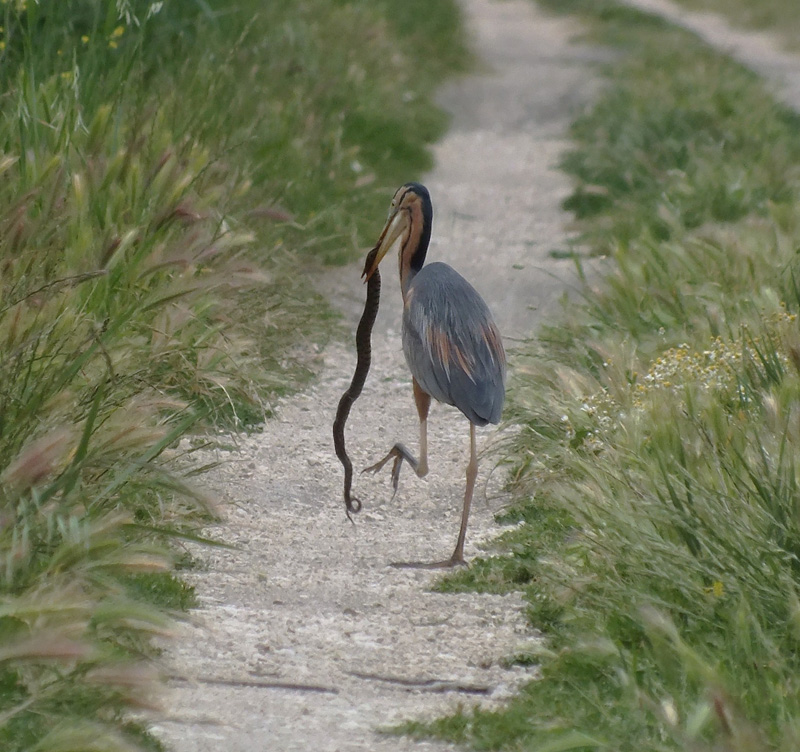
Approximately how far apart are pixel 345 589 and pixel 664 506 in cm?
120

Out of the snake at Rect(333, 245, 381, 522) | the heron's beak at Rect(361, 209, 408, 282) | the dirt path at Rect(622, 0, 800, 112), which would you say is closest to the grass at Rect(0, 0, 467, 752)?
the snake at Rect(333, 245, 381, 522)

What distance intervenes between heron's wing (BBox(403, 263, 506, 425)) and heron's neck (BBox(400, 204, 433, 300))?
16 centimetres

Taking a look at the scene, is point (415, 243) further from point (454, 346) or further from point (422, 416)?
point (422, 416)

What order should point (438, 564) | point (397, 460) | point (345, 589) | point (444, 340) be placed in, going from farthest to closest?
point (397, 460), point (444, 340), point (438, 564), point (345, 589)

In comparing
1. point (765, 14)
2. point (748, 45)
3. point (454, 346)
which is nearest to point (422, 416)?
point (454, 346)

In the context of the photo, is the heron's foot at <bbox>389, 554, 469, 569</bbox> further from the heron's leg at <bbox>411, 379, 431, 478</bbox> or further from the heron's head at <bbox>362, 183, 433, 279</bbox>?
the heron's head at <bbox>362, 183, 433, 279</bbox>

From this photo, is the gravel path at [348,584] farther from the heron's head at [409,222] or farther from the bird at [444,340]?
the heron's head at [409,222]

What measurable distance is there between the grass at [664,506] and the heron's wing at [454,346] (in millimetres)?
443

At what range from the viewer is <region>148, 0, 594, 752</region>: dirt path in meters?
3.64

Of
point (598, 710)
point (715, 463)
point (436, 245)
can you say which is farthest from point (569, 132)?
point (598, 710)

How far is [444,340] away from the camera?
4.92 meters

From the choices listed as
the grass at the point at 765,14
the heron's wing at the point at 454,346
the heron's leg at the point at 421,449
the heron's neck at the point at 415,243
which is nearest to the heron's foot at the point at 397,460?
the heron's leg at the point at 421,449

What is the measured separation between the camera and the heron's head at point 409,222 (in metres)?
5.14

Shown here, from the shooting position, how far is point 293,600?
14.7ft
